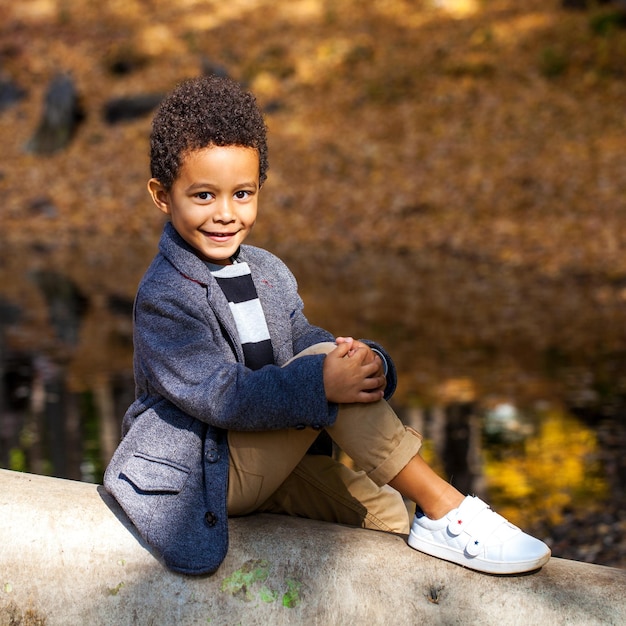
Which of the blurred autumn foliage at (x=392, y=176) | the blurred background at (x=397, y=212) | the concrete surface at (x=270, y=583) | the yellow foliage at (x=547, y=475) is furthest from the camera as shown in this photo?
the blurred autumn foliage at (x=392, y=176)

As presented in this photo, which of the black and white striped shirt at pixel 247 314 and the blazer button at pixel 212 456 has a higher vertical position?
the black and white striped shirt at pixel 247 314

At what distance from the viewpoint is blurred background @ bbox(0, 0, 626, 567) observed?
539cm

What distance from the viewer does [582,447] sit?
16.6 feet

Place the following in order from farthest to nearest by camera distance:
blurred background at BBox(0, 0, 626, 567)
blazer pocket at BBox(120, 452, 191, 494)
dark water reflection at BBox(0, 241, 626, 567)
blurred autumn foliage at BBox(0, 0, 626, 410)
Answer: blurred autumn foliage at BBox(0, 0, 626, 410)
blurred background at BBox(0, 0, 626, 567)
dark water reflection at BBox(0, 241, 626, 567)
blazer pocket at BBox(120, 452, 191, 494)

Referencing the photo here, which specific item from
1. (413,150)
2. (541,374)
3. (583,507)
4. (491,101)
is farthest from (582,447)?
(491,101)

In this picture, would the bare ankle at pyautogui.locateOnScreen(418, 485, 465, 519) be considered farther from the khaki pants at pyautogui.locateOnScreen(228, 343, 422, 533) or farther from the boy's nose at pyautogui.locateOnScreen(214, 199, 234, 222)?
the boy's nose at pyautogui.locateOnScreen(214, 199, 234, 222)

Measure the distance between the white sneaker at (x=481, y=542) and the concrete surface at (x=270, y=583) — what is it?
3 centimetres

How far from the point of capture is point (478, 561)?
2293 millimetres

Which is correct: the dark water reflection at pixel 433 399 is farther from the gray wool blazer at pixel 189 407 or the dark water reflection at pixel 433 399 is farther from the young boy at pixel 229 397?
the gray wool blazer at pixel 189 407

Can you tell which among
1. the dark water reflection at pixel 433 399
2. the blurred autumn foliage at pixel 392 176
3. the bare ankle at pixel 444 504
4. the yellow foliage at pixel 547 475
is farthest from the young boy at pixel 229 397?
the blurred autumn foliage at pixel 392 176

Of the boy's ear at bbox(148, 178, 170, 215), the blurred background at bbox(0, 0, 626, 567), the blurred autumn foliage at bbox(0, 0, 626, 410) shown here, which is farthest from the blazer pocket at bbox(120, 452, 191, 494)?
the blurred autumn foliage at bbox(0, 0, 626, 410)

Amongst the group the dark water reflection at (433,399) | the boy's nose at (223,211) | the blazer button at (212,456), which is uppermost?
the boy's nose at (223,211)

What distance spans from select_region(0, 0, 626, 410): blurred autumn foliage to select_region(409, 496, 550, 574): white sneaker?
3.66m

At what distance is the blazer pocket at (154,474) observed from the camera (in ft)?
7.77
